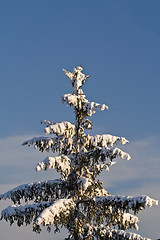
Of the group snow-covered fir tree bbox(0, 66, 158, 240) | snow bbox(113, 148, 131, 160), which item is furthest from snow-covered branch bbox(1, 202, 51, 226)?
snow bbox(113, 148, 131, 160)

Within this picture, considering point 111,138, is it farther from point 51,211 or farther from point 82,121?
point 51,211

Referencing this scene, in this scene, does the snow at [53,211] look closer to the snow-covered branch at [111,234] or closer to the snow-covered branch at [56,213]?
the snow-covered branch at [56,213]

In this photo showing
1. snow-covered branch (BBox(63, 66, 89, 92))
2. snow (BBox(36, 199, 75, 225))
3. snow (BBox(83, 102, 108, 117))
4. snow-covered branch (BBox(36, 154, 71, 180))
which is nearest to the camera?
snow (BBox(36, 199, 75, 225))

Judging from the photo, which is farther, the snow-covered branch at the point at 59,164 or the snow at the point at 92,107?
the snow at the point at 92,107

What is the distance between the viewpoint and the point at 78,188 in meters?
19.6

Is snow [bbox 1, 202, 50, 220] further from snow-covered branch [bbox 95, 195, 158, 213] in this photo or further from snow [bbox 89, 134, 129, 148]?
snow [bbox 89, 134, 129, 148]

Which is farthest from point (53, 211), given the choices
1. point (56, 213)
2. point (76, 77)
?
point (76, 77)

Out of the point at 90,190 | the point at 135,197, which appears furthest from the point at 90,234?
the point at 135,197

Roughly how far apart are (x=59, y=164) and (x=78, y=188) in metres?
1.85

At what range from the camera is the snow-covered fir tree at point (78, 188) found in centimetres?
1817

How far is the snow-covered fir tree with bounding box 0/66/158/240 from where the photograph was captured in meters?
18.2

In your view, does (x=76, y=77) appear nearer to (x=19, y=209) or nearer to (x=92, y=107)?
(x=92, y=107)

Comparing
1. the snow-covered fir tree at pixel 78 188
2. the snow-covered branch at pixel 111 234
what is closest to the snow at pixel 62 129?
the snow-covered fir tree at pixel 78 188

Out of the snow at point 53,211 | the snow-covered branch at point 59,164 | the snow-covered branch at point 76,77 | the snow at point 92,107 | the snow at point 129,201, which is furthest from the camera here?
the snow-covered branch at point 76,77
